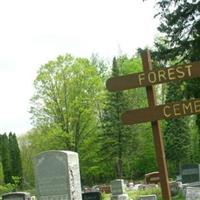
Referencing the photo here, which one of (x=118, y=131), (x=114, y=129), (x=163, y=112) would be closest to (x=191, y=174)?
(x=163, y=112)

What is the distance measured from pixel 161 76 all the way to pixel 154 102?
23.8 inches

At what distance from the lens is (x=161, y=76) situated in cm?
1180

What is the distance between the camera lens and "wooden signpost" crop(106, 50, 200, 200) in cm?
1173

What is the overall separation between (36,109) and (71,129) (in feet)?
11.5

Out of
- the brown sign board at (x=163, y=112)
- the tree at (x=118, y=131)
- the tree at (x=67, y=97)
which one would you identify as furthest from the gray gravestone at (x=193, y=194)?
the tree at (x=118, y=131)

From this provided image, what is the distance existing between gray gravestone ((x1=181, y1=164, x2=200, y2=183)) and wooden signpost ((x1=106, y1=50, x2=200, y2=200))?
20.6 meters

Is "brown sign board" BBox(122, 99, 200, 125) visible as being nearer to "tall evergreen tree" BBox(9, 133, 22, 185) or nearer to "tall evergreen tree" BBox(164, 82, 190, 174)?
"tall evergreen tree" BBox(164, 82, 190, 174)

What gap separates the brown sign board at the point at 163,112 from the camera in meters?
11.7

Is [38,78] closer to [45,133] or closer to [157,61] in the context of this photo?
[45,133]

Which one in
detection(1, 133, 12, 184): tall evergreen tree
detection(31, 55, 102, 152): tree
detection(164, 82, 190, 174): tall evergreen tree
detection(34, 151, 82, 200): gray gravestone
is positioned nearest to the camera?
detection(34, 151, 82, 200): gray gravestone

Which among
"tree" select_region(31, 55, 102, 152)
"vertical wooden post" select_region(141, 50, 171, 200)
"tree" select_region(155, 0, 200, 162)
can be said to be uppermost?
"tree" select_region(31, 55, 102, 152)

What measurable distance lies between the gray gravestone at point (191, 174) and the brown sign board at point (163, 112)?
68.5 ft

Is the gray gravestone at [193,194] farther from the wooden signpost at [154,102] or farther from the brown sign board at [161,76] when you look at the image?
the brown sign board at [161,76]

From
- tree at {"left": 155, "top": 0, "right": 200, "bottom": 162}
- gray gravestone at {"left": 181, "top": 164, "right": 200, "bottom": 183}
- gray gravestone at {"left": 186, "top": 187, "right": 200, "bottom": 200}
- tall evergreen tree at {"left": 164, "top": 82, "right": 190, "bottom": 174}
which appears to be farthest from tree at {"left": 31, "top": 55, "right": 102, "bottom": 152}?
gray gravestone at {"left": 186, "top": 187, "right": 200, "bottom": 200}
